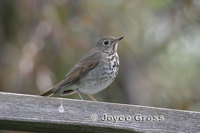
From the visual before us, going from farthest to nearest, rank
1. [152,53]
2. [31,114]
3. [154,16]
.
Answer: [154,16] → [152,53] → [31,114]

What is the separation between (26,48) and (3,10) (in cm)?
83

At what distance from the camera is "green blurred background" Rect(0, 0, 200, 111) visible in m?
4.98

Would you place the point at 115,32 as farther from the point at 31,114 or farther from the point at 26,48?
the point at 31,114

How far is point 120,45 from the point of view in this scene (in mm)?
5645

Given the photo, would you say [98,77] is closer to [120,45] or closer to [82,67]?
[82,67]

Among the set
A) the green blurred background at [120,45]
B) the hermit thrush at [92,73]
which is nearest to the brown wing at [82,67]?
the hermit thrush at [92,73]

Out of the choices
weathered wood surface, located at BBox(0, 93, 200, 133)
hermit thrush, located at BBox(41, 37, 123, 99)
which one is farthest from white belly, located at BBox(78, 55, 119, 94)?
weathered wood surface, located at BBox(0, 93, 200, 133)

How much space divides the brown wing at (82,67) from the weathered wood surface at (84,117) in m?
0.95

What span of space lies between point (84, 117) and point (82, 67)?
1413 millimetres

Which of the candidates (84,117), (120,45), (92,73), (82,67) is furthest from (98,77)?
(120,45)

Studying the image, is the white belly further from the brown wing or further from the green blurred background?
the green blurred background

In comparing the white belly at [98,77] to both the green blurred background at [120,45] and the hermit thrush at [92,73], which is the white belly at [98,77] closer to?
the hermit thrush at [92,73]

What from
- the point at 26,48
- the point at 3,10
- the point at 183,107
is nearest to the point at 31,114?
the point at 26,48

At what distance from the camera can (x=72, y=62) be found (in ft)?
17.4
